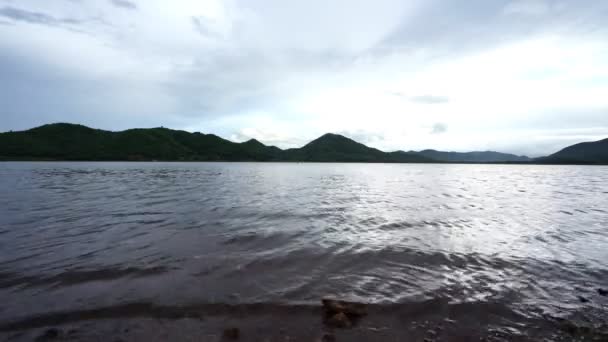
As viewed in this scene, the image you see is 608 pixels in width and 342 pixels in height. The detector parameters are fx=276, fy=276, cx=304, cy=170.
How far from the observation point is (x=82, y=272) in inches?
352

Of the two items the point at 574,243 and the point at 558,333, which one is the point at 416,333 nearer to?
the point at 558,333

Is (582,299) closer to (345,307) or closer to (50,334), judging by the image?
(345,307)

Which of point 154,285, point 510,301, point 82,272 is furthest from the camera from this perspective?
point 82,272

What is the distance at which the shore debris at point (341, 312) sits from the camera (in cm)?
627

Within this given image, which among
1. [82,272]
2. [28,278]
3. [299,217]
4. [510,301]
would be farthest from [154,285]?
[299,217]

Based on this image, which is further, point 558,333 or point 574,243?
point 574,243

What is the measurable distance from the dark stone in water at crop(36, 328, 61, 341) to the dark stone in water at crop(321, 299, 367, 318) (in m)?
5.71

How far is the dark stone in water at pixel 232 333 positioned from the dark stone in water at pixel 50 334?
3.37 m

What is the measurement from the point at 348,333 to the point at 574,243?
45.4ft

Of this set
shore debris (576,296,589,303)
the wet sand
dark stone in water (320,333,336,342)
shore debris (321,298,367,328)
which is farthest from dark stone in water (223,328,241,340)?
shore debris (576,296,589,303)

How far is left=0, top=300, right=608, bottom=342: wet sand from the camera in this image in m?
5.74

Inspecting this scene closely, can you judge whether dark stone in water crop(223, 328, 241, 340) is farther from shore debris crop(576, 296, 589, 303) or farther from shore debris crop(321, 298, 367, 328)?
shore debris crop(576, 296, 589, 303)

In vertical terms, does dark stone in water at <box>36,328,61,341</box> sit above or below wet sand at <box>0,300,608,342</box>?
above

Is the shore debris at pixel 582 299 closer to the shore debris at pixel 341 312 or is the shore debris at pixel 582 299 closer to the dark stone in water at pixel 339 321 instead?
the shore debris at pixel 341 312
